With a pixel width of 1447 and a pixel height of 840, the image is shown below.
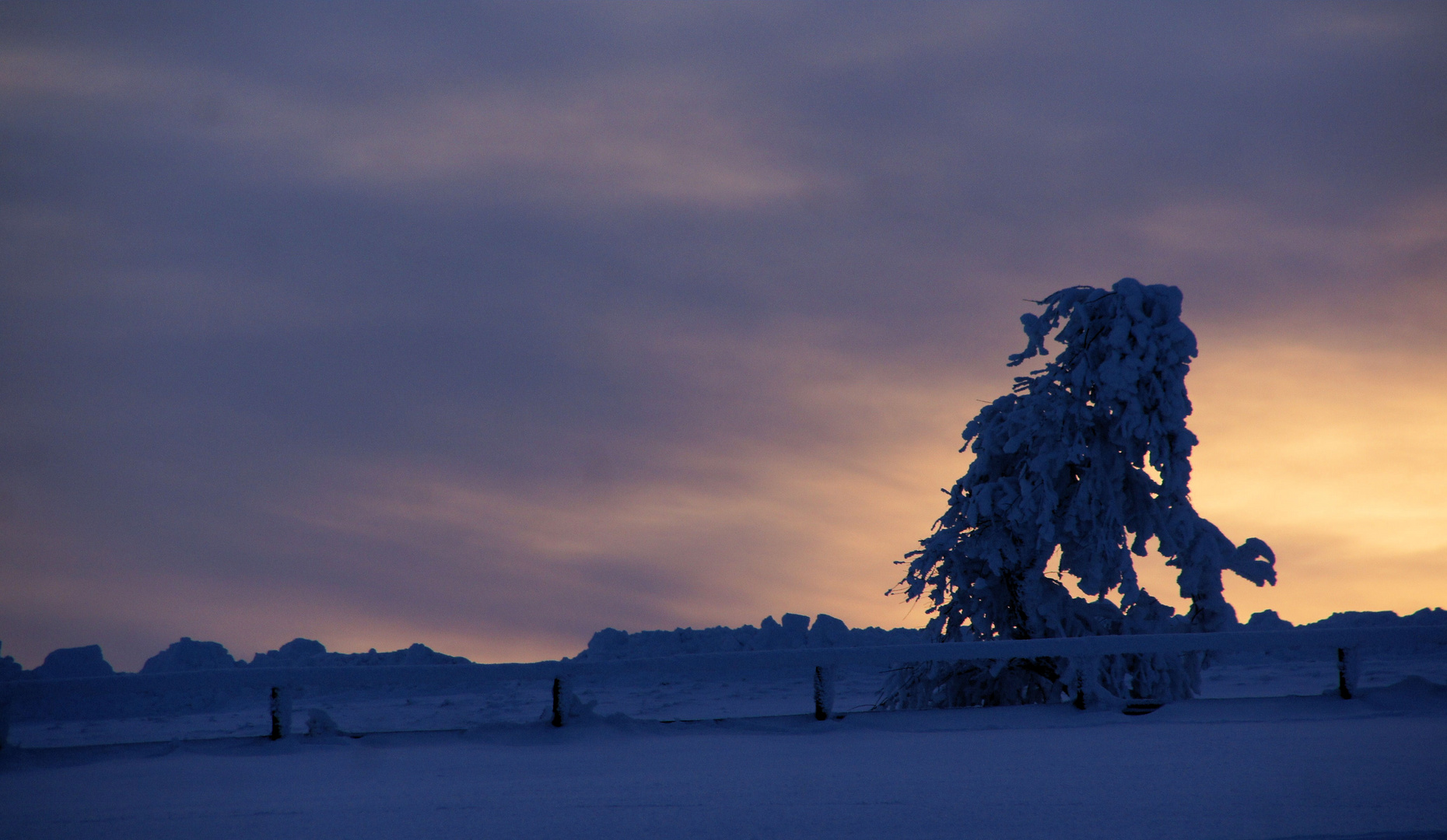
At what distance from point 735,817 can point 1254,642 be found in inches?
253

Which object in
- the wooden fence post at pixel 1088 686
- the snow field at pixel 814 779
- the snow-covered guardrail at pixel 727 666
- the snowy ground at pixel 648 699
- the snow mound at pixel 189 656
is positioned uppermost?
the snow-covered guardrail at pixel 727 666

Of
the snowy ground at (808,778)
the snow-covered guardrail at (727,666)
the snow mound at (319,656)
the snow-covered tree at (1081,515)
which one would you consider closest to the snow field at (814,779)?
the snowy ground at (808,778)

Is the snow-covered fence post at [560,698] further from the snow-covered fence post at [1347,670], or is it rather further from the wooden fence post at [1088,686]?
the snow-covered fence post at [1347,670]

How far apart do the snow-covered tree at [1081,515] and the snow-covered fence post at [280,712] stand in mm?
12598

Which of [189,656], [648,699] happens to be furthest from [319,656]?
[648,699]

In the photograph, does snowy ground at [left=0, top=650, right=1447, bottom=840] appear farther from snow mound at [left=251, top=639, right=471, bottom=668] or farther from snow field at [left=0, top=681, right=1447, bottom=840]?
snow mound at [left=251, top=639, right=471, bottom=668]

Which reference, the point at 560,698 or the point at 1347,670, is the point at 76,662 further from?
the point at 1347,670

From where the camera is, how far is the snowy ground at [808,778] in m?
6.06

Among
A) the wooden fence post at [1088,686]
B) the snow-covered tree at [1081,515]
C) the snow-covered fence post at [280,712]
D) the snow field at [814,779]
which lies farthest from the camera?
the snow-covered tree at [1081,515]

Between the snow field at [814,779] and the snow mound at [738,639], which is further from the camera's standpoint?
the snow mound at [738,639]

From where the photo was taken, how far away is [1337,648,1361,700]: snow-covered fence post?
10.4m

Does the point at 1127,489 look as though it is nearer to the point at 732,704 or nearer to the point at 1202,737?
the point at 1202,737

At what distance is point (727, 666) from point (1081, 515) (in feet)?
37.2

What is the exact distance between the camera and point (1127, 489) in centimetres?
2070
